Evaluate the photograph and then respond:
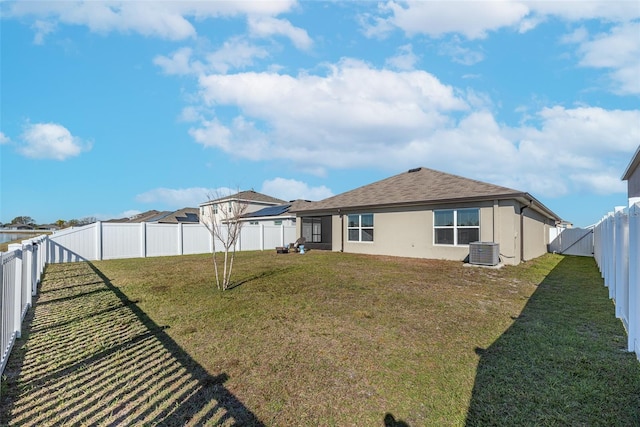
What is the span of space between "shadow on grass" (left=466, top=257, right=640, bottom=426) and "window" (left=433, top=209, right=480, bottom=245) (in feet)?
22.4

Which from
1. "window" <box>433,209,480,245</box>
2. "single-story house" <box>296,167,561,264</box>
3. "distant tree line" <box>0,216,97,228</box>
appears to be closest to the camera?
"single-story house" <box>296,167,561,264</box>

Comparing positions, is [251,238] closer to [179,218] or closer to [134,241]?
[134,241]

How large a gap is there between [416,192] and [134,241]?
13689 mm

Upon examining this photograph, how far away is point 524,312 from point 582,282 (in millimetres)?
4522

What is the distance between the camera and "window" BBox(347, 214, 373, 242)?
15.1 meters

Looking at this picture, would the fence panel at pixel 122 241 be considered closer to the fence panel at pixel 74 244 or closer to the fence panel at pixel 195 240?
the fence panel at pixel 74 244

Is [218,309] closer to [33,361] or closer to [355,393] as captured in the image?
[33,361]

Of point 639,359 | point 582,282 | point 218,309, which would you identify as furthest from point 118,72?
point 582,282

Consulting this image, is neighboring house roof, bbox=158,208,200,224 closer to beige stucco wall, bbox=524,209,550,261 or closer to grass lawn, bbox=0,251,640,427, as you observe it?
grass lawn, bbox=0,251,640,427

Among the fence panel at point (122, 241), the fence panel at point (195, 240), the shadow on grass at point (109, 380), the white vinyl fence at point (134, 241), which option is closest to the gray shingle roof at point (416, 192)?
the white vinyl fence at point (134, 241)

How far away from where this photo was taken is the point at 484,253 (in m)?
10.5

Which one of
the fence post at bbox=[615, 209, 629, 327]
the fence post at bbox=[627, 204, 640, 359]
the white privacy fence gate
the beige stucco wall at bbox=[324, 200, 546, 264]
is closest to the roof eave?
the beige stucco wall at bbox=[324, 200, 546, 264]

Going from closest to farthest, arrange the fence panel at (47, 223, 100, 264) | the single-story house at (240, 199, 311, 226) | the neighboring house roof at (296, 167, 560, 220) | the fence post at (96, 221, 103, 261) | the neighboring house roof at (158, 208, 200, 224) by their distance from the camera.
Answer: the neighboring house roof at (296, 167, 560, 220)
the fence panel at (47, 223, 100, 264)
the fence post at (96, 221, 103, 261)
the single-story house at (240, 199, 311, 226)
the neighboring house roof at (158, 208, 200, 224)

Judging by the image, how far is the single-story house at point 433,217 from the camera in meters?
11.2
